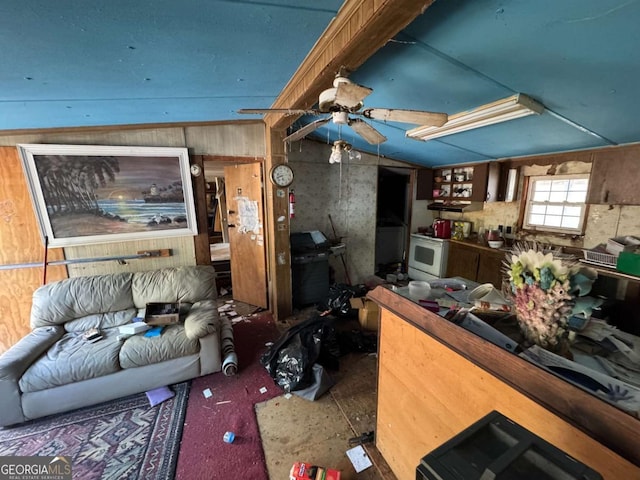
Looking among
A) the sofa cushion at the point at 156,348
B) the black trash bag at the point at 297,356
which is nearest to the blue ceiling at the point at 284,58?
the sofa cushion at the point at 156,348

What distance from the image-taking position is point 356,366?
2.46 m

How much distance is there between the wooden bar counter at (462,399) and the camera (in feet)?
2.02

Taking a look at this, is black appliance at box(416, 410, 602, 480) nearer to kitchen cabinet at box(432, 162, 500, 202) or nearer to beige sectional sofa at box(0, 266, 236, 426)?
beige sectional sofa at box(0, 266, 236, 426)

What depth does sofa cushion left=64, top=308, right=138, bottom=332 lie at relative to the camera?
232 centimetres

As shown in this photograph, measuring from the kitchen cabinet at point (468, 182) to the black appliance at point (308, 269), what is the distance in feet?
7.38

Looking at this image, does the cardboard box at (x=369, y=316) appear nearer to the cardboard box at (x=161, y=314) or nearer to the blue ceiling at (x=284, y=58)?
the cardboard box at (x=161, y=314)

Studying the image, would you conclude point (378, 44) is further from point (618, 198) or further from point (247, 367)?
point (618, 198)

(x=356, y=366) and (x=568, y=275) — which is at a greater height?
(x=568, y=275)

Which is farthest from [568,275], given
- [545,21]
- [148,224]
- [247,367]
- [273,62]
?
[148,224]

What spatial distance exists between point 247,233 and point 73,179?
5.95ft

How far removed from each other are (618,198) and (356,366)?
9.38ft

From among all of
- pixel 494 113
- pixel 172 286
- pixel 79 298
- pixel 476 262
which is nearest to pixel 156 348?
pixel 172 286

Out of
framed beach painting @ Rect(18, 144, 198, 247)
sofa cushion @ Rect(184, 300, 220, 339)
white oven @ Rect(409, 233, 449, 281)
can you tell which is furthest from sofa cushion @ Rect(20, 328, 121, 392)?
white oven @ Rect(409, 233, 449, 281)

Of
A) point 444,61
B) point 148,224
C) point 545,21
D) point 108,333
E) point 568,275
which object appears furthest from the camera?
point 148,224
